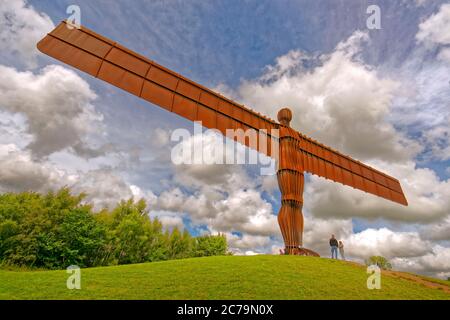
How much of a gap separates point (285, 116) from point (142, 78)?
7.47 metres

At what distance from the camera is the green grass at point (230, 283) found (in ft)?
28.7

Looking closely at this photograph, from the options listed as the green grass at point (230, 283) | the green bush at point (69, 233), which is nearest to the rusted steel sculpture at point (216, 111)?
the green grass at point (230, 283)

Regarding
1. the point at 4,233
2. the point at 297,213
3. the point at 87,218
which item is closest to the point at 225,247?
the point at 87,218

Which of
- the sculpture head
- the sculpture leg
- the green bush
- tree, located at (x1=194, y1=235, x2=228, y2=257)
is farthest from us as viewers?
tree, located at (x1=194, y1=235, x2=228, y2=257)

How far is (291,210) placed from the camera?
1426cm

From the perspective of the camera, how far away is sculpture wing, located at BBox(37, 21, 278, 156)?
11594mm

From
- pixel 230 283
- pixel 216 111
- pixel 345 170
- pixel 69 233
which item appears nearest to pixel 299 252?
pixel 230 283

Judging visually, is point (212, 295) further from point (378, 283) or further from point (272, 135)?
Answer: point (272, 135)
